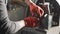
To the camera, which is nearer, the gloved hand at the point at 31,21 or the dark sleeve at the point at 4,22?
the dark sleeve at the point at 4,22

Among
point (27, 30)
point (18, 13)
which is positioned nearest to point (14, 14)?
point (18, 13)

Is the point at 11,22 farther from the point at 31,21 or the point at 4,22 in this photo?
the point at 31,21

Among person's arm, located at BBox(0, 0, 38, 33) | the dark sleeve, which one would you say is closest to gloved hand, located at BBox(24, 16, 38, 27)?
person's arm, located at BBox(0, 0, 38, 33)

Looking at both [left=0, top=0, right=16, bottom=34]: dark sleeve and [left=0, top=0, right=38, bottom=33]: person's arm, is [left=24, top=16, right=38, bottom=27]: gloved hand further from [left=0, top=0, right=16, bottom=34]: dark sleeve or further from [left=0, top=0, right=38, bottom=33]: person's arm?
[left=0, top=0, right=16, bottom=34]: dark sleeve

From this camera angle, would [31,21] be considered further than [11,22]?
Yes

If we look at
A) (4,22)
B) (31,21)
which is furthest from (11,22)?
(31,21)

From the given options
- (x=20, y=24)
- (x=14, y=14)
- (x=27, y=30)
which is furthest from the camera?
(x=14, y=14)

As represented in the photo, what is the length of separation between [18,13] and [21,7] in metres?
0.07

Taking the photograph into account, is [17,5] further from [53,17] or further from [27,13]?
[53,17]

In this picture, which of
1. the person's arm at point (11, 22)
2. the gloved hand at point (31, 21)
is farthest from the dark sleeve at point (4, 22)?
the gloved hand at point (31, 21)

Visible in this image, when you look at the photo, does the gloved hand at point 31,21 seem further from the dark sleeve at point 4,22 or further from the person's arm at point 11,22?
the dark sleeve at point 4,22

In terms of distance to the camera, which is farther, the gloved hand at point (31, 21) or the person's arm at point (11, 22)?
the gloved hand at point (31, 21)

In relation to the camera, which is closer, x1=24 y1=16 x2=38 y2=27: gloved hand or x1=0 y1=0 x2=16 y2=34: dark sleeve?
x1=0 y1=0 x2=16 y2=34: dark sleeve

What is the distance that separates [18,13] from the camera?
1.21 m
